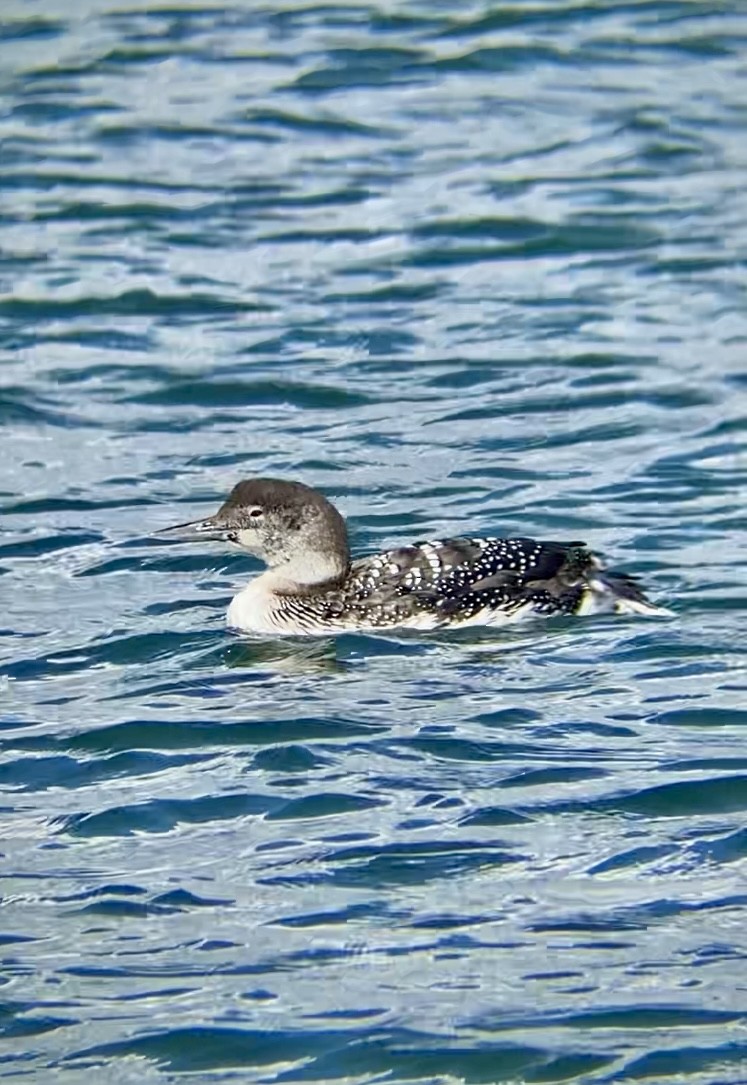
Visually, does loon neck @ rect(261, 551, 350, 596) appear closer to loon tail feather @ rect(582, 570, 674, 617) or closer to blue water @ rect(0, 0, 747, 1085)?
blue water @ rect(0, 0, 747, 1085)

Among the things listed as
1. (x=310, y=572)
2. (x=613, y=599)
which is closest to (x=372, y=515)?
(x=310, y=572)

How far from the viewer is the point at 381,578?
11172 mm

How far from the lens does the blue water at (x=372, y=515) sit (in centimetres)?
777

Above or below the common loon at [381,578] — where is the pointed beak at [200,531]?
above

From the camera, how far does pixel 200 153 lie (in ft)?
65.1

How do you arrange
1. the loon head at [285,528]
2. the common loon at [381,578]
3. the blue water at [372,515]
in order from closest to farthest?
the blue water at [372,515]
the common loon at [381,578]
the loon head at [285,528]

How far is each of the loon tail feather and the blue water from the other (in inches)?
3.4

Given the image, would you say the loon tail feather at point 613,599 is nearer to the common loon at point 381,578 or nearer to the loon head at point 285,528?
the common loon at point 381,578

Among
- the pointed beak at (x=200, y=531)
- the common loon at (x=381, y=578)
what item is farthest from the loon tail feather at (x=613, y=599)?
the pointed beak at (x=200, y=531)

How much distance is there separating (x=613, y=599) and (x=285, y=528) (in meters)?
1.45

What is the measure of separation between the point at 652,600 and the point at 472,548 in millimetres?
858

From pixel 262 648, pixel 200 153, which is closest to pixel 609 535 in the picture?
pixel 262 648

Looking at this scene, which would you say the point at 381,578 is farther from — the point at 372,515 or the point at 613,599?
the point at 372,515

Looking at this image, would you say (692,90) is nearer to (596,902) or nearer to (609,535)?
(609,535)
